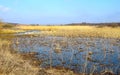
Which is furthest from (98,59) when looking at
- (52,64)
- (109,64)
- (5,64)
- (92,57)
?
(5,64)

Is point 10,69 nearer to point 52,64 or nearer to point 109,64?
point 52,64

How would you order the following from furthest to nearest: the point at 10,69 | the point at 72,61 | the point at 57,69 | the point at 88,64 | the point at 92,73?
the point at 72,61 → the point at 88,64 → the point at 57,69 → the point at 92,73 → the point at 10,69

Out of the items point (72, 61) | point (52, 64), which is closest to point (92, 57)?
point (72, 61)

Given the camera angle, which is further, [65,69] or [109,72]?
[65,69]

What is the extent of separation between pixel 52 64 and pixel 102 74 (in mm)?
3270

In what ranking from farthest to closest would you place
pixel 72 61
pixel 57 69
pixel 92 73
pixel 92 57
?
pixel 92 57 < pixel 72 61 < pixel 57 69 < pixel 92 73

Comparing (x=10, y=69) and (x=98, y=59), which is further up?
(x=10, y=69)

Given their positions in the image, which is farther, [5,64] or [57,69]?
[57,69]

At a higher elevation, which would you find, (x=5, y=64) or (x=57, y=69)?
(x=5, y=64)

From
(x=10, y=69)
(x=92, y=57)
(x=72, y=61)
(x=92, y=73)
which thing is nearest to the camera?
(x=10, y=69)

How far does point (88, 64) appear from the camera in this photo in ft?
42.0

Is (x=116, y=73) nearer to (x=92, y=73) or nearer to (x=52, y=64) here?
(x=92, y=73)

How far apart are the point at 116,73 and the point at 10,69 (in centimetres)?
550

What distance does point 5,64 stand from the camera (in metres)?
7.95
